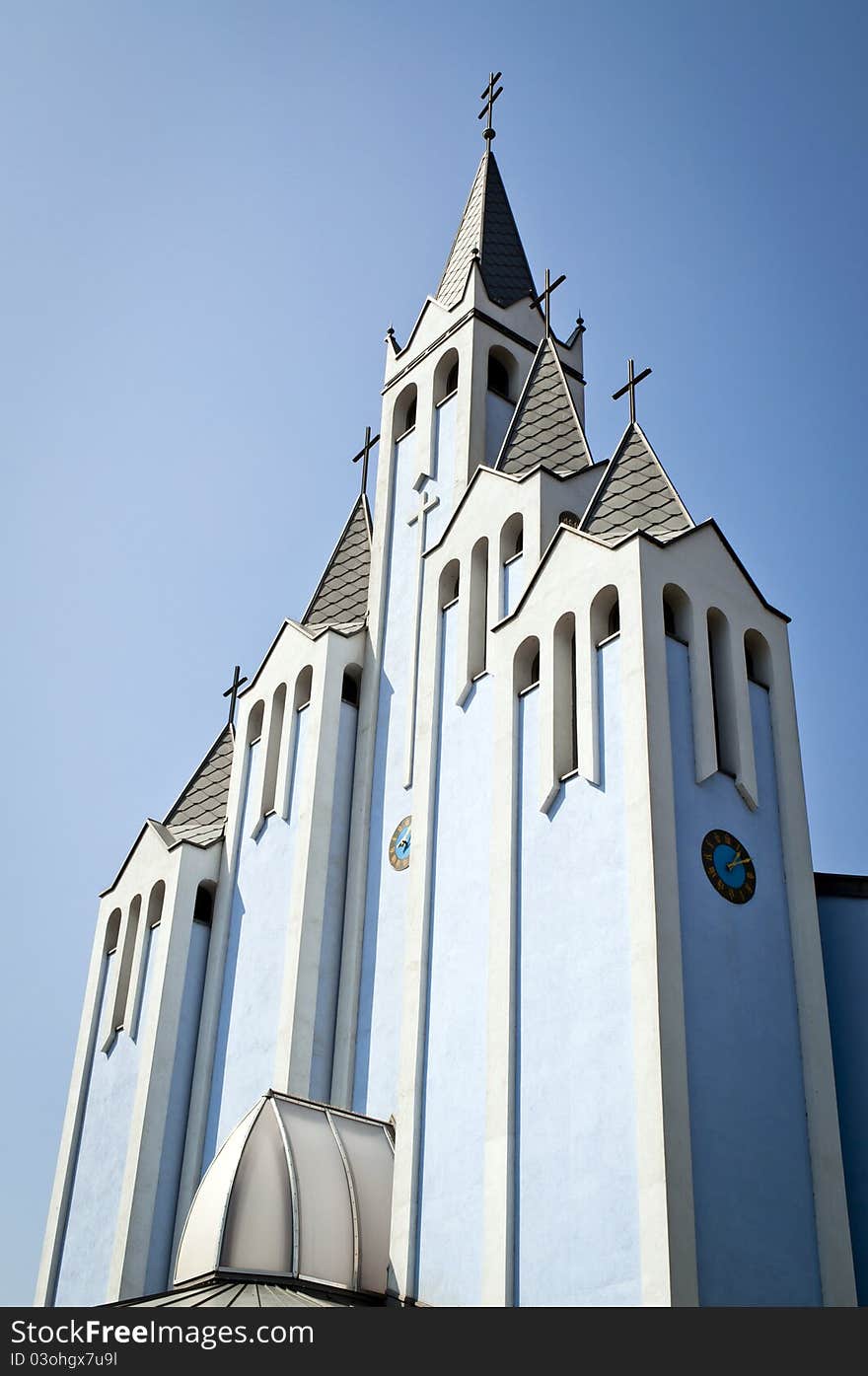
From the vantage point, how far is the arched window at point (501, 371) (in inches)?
Answer: 1021

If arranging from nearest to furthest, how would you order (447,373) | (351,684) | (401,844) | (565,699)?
(565,699) < (401,844) < (351,684) < (447,373)

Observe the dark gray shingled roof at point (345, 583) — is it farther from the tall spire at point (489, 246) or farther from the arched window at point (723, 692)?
the arched window at point (723, 692)

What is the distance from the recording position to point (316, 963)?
20.8 meters

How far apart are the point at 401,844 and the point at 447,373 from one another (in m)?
9.42

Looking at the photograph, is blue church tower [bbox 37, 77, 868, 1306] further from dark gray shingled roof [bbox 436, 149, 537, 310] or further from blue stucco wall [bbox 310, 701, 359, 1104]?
dark gray shingled roof [bbox 436, 149, 537, 310]

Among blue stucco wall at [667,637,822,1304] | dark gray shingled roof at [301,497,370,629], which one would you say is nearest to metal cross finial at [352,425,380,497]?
dark gray shingled roof at [301,497,370,629]

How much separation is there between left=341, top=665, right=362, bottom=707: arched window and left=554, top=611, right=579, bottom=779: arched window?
641cm

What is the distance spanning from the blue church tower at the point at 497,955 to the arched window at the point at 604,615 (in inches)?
1.8

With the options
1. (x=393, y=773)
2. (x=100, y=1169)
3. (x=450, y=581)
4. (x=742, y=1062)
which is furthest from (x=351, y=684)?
(x=742, y=1062)

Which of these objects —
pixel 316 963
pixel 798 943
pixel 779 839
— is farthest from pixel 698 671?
pixel 316 963

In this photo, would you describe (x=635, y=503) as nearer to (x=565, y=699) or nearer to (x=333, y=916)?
(x=565, y=699)

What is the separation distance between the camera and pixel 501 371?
86.3ft
